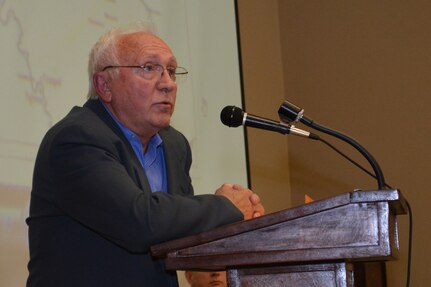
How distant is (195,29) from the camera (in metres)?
4.64

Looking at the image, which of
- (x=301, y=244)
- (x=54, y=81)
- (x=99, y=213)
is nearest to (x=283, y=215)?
(x=301, y=244)

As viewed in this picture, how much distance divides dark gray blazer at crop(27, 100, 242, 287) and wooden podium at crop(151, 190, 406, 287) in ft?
0.31

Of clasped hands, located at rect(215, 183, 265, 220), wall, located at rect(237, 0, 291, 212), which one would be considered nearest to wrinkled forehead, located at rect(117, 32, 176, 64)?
clasped hands, located at rect(215, 183, 265, 220)

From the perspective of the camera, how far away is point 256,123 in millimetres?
2078

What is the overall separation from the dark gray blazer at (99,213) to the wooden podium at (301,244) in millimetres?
95

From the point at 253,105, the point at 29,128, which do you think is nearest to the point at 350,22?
the point at 253,105

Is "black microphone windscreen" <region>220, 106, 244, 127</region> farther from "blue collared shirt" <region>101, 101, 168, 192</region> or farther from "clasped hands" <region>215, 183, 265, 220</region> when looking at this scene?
"blue collared shirt" <region>101, 101, 168, 192</region>

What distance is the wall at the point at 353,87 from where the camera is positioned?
5.18 metres

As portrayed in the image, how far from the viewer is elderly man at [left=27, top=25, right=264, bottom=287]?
76.5 inches

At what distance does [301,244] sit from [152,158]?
2.87ft

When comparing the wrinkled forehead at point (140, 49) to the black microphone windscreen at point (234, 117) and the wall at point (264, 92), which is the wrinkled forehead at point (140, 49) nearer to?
the black microphone windscreen at point (234, 117)

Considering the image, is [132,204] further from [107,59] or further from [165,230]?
[107,59]

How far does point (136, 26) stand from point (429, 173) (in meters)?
3.10

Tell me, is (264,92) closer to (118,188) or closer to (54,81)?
(54,81)
